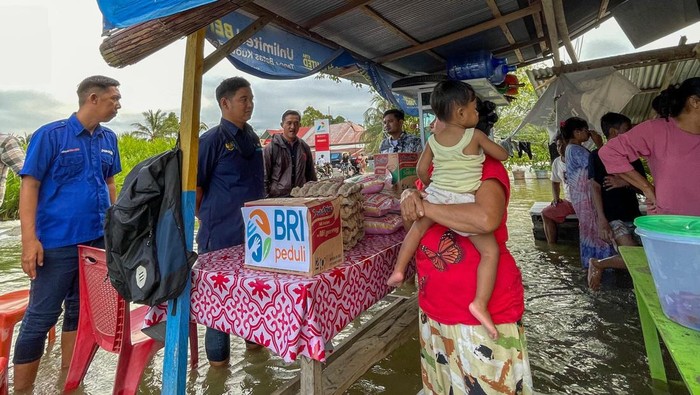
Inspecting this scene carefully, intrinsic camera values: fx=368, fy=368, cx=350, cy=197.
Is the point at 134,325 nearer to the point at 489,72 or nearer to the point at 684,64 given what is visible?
the point at 489,72

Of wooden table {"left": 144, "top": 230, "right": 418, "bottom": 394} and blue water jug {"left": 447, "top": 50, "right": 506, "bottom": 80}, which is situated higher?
blue water jug {"left": 447, "top": 50, "right": 506, "bottom": 80}

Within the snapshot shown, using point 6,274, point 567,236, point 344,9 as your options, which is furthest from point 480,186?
point 6,274

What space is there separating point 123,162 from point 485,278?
484 inches

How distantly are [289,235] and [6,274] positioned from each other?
586cm

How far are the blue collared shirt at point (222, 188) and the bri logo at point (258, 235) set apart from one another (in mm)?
753

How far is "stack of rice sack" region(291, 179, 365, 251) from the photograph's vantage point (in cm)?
186

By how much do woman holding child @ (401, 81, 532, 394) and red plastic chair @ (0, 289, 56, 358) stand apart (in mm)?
2294

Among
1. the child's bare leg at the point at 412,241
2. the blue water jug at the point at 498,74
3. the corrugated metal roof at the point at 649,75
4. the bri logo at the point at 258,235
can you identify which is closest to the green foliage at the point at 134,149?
the blue water jug at the point at 498,74

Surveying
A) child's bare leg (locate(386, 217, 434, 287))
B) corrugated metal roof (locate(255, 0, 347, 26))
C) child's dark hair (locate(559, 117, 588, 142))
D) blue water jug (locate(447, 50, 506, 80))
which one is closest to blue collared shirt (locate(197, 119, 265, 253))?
corrugated metal roof (locate(255, 0, 347, 26))

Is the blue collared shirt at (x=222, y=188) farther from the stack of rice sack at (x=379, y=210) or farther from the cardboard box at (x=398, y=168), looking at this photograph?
the cardboard box at (x=398, y=168)

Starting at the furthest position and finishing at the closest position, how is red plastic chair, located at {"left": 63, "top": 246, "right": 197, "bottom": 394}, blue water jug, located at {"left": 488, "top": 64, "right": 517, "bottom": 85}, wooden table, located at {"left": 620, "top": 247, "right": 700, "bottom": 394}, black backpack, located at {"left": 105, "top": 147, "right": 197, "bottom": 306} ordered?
1. blue water jug, located at {"left": 488, "top": 64, "right": 517, "bottom": 85}
2. red plastic chair, located at {"left": 63, "top": 246, "right": 197, "bottom": 394}
3. black backpack, located at {"left": 105, "top": 147, "right": 197, "bottom": 306}
4. wooden table, located at {"left": 620, "top": 247, "right": 700, "bottom": 394}

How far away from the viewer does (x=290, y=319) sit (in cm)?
139

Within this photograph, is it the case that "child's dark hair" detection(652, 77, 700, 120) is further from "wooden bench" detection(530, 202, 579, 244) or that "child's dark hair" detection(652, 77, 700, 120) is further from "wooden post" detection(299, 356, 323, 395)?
"wooden bench" detection(530, 202, 579, 244)

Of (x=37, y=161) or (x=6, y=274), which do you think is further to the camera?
(x=6, y=274)
